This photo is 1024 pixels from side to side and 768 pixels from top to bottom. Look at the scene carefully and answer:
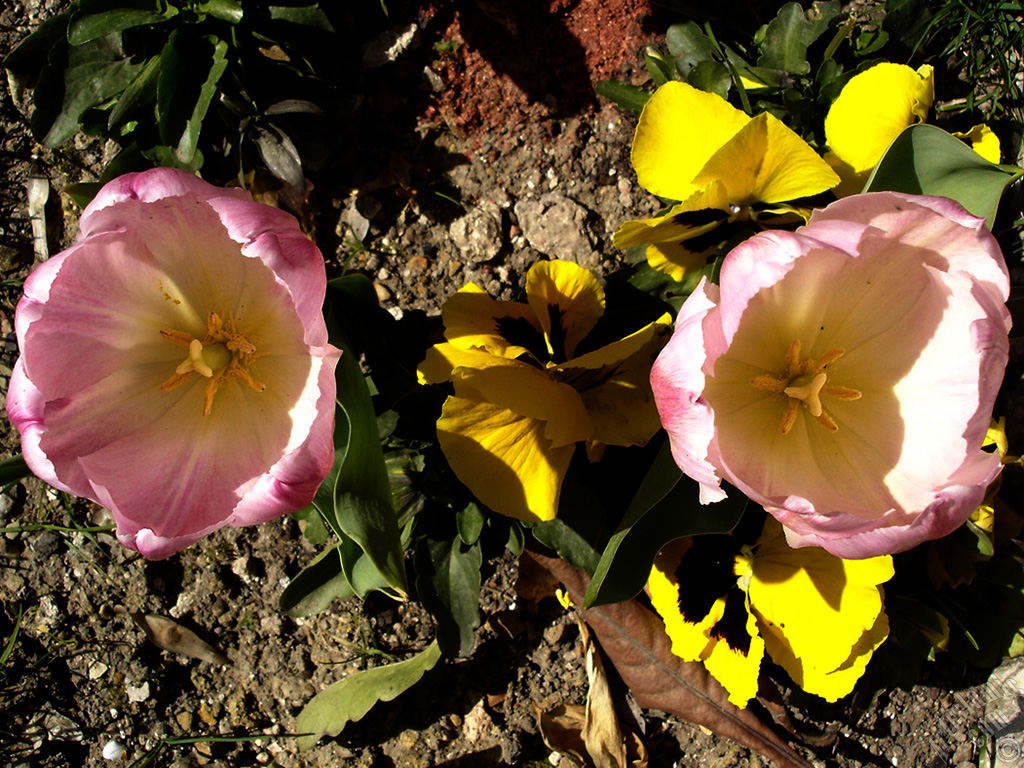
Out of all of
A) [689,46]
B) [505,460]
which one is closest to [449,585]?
[505,460]

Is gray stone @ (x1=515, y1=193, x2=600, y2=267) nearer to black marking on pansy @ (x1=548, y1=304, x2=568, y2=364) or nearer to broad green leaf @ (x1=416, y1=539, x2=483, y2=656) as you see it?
black marking on pansy @ (x1=548, y1=304, x2=568, y2=364)

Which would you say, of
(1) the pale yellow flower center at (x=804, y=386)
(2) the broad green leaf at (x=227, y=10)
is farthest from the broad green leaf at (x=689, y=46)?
(2) the broad green leaf at (x=227, y=10)

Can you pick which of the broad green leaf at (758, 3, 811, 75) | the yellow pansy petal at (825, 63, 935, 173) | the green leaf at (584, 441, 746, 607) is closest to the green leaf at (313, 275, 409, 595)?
the green leaf at (584, 441, 746, 607)

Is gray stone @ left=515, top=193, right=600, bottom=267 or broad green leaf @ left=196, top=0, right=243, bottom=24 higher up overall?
broad green leaf @ left=196, top=0, right=243, bottom=24

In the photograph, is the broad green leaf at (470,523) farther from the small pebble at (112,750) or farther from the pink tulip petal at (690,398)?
the small pebble at (112,750)

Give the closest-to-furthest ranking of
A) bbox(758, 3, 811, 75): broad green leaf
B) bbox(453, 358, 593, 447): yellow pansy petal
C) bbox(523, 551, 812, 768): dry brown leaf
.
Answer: bbox(453, 358, 593, 447): yellow pansy petal → bbox(758, 3, 811, 75): broad green leaf → bbox(523, 551, 812, 768): dry brown leaf

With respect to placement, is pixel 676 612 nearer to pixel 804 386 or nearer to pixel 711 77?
pixel 804 386

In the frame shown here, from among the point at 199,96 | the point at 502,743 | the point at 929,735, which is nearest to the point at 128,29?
the point at 199,96
